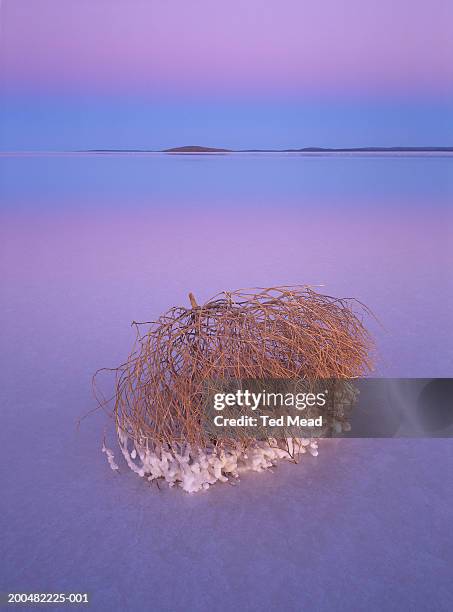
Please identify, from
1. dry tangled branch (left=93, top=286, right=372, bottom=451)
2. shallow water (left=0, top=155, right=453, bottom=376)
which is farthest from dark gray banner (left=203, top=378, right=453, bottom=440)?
shallow water (left=0, top=155, right=453, bottom=376)

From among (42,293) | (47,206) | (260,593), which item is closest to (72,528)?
(260,593)

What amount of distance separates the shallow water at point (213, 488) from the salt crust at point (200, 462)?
0.05 meters

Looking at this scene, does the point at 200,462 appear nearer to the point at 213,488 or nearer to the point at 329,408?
the point at 213,488

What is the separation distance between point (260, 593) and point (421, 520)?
64 centimetres

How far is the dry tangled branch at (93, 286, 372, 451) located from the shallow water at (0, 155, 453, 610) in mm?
267

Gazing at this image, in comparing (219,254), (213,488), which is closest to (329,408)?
(213,488)

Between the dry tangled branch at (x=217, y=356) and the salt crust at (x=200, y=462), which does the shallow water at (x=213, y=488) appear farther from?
the dry tangled branch at (x=217, y=356)

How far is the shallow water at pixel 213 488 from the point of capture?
6.31ft

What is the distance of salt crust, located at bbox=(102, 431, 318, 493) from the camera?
87.6 inches

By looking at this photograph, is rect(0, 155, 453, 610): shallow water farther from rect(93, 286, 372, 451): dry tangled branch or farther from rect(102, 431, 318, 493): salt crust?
rect(93, 286, 372, 451): dry tangled branch

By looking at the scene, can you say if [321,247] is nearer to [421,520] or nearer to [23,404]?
[23,404]

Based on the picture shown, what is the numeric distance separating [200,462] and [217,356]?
14.1 inches

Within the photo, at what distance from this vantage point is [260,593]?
73.1 inches

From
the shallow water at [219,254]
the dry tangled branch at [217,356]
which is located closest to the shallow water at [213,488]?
the shallow water at [219,254]
